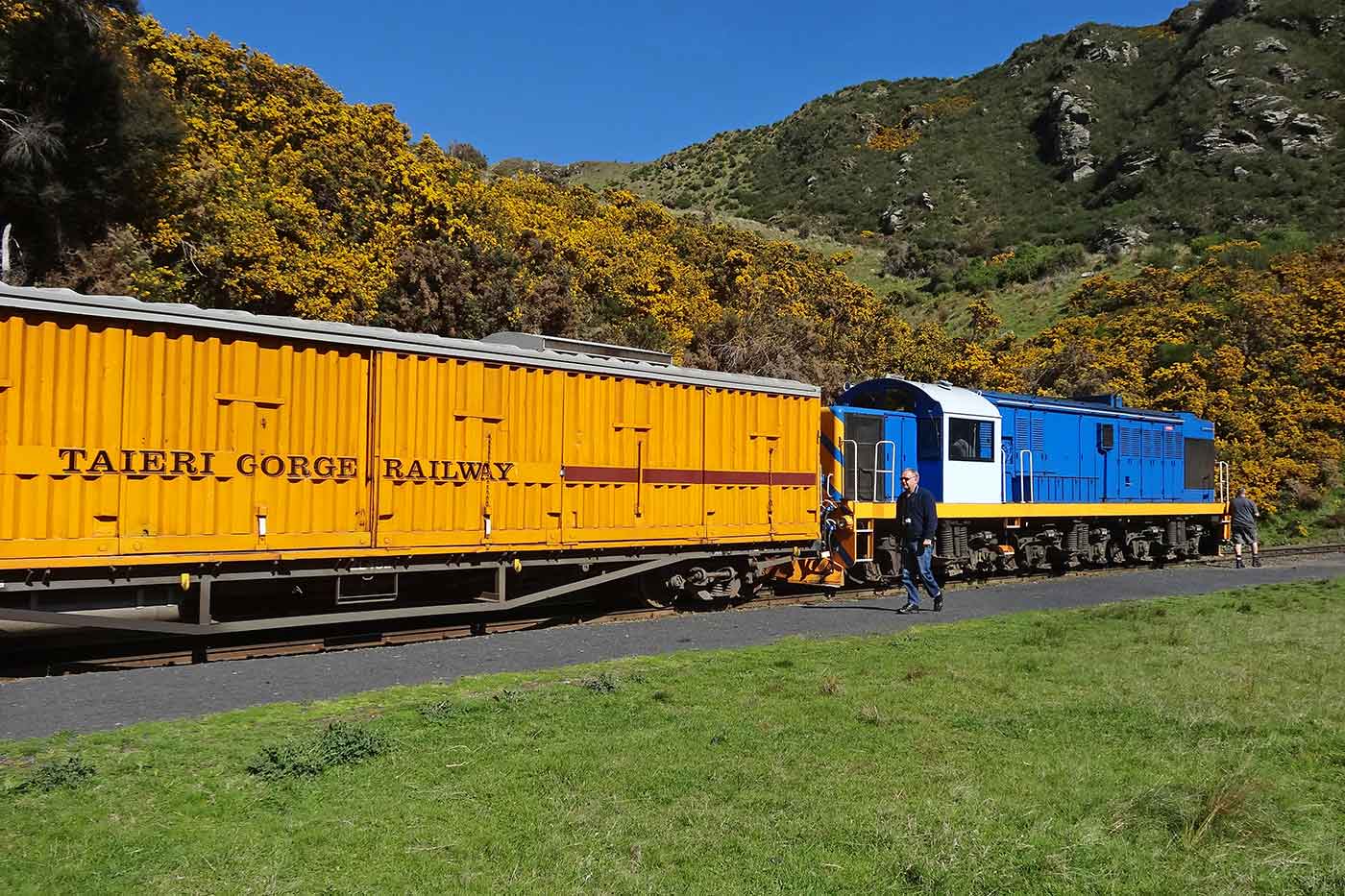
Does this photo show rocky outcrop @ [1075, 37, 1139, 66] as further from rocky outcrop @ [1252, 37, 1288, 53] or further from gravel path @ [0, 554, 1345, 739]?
gravel path @ [0, 554, 1345, 739]

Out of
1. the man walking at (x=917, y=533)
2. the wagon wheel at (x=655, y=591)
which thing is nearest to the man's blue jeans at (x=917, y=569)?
the man walking at (x=917, y=533)

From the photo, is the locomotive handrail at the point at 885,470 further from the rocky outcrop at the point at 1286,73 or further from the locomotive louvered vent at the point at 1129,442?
the rocky outcrop at the point at 1286,73

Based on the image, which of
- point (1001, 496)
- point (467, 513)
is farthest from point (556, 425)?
point (1001, 496)

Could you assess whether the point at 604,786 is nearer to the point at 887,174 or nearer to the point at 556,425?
the point at 556,425

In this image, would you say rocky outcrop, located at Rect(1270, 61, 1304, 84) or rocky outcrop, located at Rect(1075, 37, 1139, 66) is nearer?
rocky outcrop, located at Rect(1270, 61, 1304, 84)

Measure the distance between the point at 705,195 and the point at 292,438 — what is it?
77.8m

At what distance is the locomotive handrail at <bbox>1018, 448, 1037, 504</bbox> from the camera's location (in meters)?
20.0

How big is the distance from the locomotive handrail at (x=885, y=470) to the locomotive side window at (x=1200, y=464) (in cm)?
1246

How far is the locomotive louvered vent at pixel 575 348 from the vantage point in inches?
508

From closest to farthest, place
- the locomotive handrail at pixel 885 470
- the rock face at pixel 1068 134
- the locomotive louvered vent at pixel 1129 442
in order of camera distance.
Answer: the locomotive handrail at pixel 885 470 → the locomotive louvered vent at pixel 1129 442 → the rock face at pixel 1068 134

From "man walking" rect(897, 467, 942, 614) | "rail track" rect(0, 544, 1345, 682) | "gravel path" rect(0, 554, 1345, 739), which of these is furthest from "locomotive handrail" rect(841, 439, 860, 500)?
"man walking" rect(897, 467, 942, 614)

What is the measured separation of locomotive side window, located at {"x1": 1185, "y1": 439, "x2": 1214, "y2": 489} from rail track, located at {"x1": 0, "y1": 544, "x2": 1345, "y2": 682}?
48.5ft

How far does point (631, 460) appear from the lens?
13484 mm

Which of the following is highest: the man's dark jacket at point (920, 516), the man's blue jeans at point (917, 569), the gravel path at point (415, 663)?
the man's dark jacket at point (920, 516)
